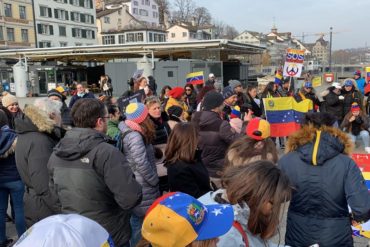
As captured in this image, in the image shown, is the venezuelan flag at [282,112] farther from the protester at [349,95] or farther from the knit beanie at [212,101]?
the knit beanie at [212,101]

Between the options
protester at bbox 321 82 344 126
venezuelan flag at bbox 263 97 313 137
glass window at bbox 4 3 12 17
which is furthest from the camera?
Result: glass window at bbox 4 3 12 17

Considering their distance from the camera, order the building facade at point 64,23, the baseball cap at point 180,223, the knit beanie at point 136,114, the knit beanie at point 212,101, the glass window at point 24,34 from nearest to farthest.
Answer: the baseball cap at point 180,223, the knit beanie at point 136,114, the knit beanie at point 212,101, the glass window at point 24,34, the building facade at point 64,23

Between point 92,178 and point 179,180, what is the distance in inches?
35.8

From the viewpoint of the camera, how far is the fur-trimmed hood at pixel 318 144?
2.70m

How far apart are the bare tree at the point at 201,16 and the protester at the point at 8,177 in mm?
105504

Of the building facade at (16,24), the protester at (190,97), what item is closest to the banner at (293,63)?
the protester at (190,97)

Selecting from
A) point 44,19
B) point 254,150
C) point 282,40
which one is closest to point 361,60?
point 282,40

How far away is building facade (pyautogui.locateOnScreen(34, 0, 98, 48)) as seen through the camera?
59.3 m

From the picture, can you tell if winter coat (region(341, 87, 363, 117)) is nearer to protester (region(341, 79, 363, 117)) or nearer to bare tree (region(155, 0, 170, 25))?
protester (region(341, 79, 363, 117))

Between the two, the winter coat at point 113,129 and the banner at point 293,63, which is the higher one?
the banner at point 293,63

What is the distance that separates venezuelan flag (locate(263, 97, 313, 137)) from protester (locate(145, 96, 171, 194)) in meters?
4.02

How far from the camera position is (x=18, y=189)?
4574 millimetres

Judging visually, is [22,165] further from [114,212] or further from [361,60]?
[361,60]

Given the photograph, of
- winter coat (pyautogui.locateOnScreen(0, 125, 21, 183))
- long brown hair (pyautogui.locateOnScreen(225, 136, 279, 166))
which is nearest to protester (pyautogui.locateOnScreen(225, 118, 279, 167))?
long brown hair (pyautogui.locateOnScreen(225, 136, 279, 166))
